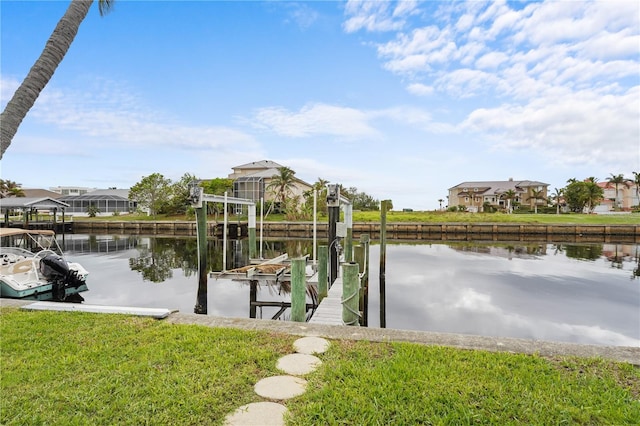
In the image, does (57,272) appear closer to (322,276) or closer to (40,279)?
(40,279)

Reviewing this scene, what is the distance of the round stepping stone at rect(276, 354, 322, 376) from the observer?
12.2 ft

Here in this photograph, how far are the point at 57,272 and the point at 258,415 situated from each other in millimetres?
11308

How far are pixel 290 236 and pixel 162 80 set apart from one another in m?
24.0

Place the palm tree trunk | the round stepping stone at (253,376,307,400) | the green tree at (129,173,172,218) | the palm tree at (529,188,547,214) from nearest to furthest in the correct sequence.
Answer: the palm tree trunk, the round stepping stone at (253,376,307,400), the green tree at (129,173,172,218), the palm tree at (529,188,547,214)

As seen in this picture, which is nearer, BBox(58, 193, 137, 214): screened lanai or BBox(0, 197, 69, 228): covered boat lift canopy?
BBox(0, 197, 69, 228): covered boat lift canopy

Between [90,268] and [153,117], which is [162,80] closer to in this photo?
[153,117]

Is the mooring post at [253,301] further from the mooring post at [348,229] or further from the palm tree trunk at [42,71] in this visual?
the palm tree trunk at [42,71]

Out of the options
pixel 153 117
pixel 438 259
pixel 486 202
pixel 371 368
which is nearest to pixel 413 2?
pixel 371 368

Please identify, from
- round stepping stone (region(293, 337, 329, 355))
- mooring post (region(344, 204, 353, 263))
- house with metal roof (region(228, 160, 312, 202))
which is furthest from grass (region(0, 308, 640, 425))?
house with metal roof (region(228, 160, 312, 202))

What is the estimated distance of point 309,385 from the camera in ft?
11.2

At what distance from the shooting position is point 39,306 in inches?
243

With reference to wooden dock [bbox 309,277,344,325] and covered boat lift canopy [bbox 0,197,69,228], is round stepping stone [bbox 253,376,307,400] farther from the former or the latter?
covered boat lift canopy [bbox 0,197,69,228]

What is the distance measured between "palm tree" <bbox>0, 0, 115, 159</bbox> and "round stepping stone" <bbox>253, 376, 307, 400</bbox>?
117 inches

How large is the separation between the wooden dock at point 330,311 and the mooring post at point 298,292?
297 mm
